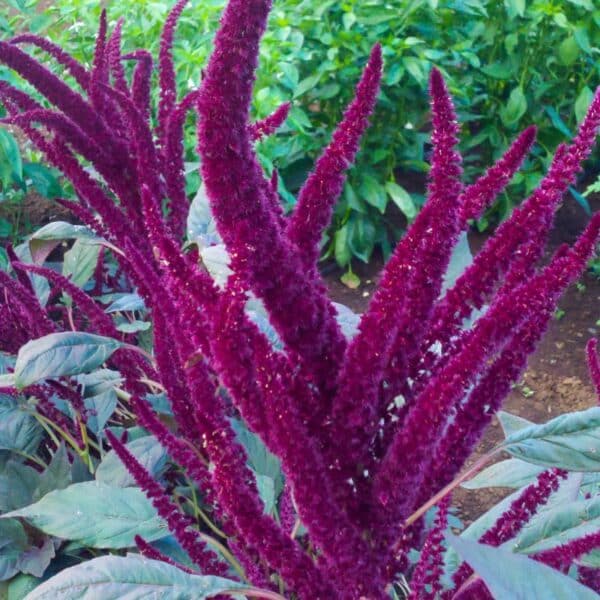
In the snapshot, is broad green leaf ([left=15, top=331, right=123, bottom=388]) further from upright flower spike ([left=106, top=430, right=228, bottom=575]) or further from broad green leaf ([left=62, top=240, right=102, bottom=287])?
broad green leaf ([left=62, top=240, right=102, bottom=287])

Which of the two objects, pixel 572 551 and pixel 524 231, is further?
pixel 572 551

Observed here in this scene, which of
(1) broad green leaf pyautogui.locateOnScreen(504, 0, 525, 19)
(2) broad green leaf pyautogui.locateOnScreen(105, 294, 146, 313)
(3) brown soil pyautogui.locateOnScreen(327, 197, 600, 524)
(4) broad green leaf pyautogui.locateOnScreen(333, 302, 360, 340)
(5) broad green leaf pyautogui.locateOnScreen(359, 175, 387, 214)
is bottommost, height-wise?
(3) brown soil pyautogui.locateOnScreen(327, 197, 600, 524)

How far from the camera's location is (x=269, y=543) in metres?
0.73

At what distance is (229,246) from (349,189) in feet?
9.42

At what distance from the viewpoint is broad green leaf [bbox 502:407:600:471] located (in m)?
0.79

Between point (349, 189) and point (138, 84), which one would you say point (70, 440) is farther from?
point (349, 189)

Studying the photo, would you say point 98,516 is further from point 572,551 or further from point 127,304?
point 572,551

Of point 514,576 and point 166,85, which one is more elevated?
point 166,85

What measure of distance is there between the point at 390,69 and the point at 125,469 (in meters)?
2.42

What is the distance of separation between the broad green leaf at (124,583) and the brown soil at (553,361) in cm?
169

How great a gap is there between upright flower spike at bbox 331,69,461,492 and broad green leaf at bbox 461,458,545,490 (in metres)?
0.50

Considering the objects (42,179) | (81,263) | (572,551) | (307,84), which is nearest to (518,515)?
(572,551)

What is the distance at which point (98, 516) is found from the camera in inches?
42.6

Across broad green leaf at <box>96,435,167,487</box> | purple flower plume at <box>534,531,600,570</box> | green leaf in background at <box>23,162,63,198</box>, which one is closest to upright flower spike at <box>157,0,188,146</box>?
broad green leaf at <box>96,435,167,487</box>
